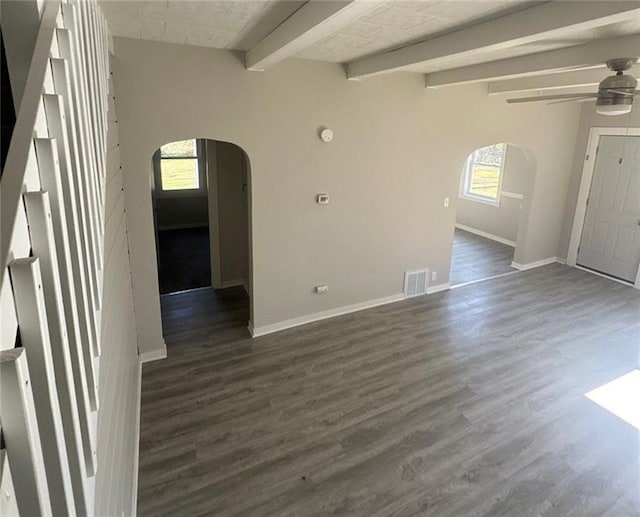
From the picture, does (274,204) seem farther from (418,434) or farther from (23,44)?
(23,44)

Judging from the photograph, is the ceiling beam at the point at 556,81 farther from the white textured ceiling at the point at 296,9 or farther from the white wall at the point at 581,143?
the white wall at the point at 581,143

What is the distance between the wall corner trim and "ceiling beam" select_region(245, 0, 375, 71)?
2.99 metres

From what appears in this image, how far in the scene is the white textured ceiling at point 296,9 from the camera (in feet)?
7.45

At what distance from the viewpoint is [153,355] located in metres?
4.02

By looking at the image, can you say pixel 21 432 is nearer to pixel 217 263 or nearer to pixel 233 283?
pixel 217 263

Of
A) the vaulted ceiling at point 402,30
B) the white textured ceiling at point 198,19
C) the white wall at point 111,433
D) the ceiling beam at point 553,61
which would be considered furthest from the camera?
the ceiling beam at point 553,61

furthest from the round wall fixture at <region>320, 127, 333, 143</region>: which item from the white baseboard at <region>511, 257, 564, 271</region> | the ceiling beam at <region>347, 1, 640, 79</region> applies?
the white baseboard at <region>511, 257, 564, 271</region>

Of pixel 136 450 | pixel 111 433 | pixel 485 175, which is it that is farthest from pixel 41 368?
pixel 485 175

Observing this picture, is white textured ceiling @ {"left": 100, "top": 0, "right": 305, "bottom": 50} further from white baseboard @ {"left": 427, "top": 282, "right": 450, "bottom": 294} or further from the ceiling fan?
white baseboard @ {"left": 427, "top": 282, "right": 450, "bottom": 294}

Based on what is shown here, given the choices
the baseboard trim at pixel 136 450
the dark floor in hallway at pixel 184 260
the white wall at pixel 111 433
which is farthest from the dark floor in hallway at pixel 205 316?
the white wall at pixel 111 433

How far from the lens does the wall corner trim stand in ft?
13.0

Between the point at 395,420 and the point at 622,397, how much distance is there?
221cm

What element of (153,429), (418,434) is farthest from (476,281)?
(153,429)

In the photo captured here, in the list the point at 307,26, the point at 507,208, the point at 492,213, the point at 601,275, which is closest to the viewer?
the point at 307,26
